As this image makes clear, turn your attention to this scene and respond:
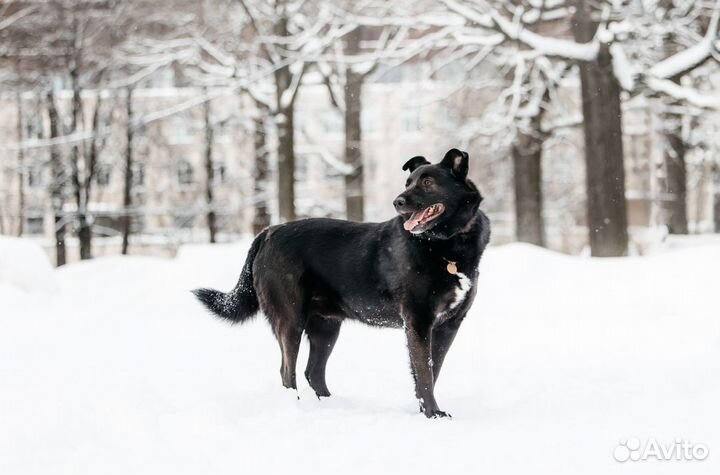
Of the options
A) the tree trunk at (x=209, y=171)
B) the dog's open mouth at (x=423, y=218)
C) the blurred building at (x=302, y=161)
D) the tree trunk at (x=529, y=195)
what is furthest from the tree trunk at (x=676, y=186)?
the dog's open mouth at (x=423, y=218)

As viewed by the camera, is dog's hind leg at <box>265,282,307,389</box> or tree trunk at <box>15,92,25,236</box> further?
tree trunk at <box>15,92,25,236</box>

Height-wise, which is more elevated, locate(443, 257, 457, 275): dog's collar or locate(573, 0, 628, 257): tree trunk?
locate(573, 0, 628, 257): tree trunk

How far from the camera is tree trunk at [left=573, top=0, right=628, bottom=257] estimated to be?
12.8 meters

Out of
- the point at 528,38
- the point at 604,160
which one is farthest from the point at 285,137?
the point at 604,160

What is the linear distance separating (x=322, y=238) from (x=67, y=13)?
1946cm

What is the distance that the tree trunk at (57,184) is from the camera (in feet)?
80.6

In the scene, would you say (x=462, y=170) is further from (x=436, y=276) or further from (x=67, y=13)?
(x=67, y=13)

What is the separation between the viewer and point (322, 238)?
17.8 ft

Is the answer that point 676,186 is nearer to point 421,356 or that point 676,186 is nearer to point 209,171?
point 209,171

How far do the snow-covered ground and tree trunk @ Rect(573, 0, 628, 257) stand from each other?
2.88 m

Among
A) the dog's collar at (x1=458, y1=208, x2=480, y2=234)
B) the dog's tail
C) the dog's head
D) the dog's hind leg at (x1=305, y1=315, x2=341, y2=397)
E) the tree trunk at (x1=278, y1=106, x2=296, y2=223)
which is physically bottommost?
the dog's hind leg at (x1=305, y1=315, x2=341, y2=397)

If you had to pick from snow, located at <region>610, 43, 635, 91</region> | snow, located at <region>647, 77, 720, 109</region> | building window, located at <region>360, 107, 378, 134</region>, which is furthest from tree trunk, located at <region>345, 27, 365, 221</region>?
building window, located at <region>360, 107, 378, 134</region>

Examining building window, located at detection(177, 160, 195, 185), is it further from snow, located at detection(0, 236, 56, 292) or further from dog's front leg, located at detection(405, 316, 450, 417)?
dog's front leg, located at detection(405, 316, 450, 417)

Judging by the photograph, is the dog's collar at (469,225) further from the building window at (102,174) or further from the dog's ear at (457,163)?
the building window at (102,174)
